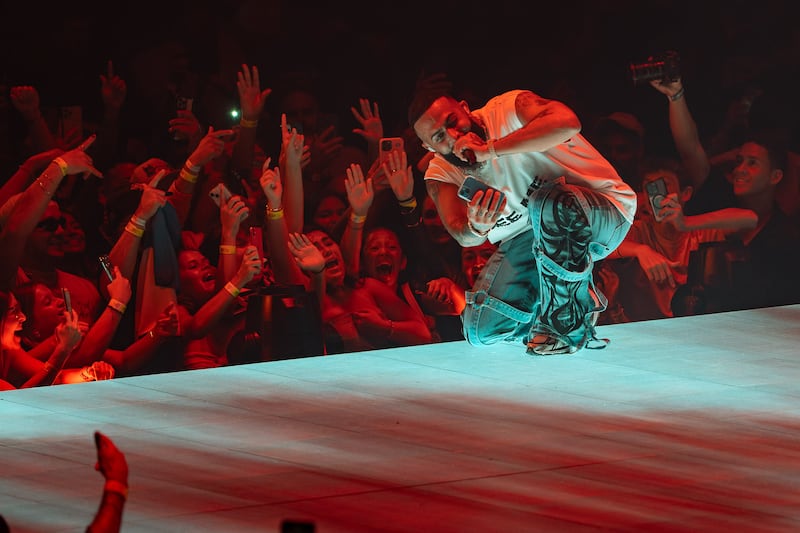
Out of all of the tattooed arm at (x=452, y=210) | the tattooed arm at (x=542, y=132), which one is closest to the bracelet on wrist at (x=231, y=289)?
the tattooed arm at (x=452, y=210)

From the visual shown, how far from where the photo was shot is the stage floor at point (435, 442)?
128 inches

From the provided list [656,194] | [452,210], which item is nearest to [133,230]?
[452,210]

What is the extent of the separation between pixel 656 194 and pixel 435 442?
263 cm

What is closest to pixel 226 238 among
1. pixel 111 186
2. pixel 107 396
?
pixel 111 186

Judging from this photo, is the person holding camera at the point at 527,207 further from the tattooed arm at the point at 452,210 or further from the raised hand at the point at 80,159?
the raised hand at the point at 80,159

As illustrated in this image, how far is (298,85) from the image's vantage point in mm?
5227

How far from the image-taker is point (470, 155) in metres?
5.29

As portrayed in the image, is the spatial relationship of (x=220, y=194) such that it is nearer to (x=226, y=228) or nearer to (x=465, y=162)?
(x=226, y=228)

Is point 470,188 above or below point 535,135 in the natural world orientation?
below

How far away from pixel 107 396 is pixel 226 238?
808mm

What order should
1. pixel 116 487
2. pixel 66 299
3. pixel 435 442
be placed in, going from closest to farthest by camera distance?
pixel 116 487
pixel 435 442
pixel 66 299

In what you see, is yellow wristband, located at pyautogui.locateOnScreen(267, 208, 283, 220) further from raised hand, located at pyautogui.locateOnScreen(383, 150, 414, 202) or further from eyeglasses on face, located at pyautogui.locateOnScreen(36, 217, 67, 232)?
eyeglasses on face, located at pyautogui.locateOnScreen(36, 217, 67, 232)

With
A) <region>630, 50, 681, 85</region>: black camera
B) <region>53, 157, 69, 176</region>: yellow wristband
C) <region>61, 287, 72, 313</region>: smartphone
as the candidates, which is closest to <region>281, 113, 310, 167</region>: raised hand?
<region>53, 157, 69, 176</region>: yellow wristband

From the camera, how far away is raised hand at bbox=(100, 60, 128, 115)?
4.77m
